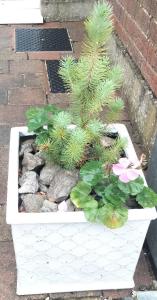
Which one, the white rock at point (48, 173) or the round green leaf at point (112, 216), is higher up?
the round green leaf at point (112, 216)

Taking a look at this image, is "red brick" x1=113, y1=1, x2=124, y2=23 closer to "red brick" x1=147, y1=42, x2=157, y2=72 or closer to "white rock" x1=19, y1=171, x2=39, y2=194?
"red brick" x1=147, y1=42, x2=157, y2=72

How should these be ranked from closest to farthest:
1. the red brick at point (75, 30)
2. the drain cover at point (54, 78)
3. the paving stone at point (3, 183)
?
the paving stone at point (3, 183)
the drain cover at point (54, 78)
the red brick at point (75, 30)

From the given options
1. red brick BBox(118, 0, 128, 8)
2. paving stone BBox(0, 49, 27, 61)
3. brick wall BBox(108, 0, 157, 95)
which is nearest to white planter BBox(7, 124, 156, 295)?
brick wall BBox(108, 0, 157, 95)

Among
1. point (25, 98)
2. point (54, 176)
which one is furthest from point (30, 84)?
point (54, 176)

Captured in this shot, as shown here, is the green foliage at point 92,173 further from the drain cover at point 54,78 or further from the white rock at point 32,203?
the drain cover at point 54,78

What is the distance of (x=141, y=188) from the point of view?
68.4 inches

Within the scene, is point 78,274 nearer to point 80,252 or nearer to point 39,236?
point 80,252

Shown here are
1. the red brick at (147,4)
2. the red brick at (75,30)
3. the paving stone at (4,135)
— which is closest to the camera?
the red brick at (147,4)

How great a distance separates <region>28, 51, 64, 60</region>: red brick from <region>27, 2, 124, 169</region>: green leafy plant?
2.12 metres

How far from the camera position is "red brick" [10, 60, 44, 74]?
381 cm

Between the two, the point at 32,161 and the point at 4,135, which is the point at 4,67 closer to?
the point at 4,135

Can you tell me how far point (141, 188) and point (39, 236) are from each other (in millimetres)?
490

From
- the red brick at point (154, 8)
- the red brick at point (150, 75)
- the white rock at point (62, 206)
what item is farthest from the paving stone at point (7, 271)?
the red brick at point (154, 8)

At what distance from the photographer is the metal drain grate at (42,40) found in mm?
4152
